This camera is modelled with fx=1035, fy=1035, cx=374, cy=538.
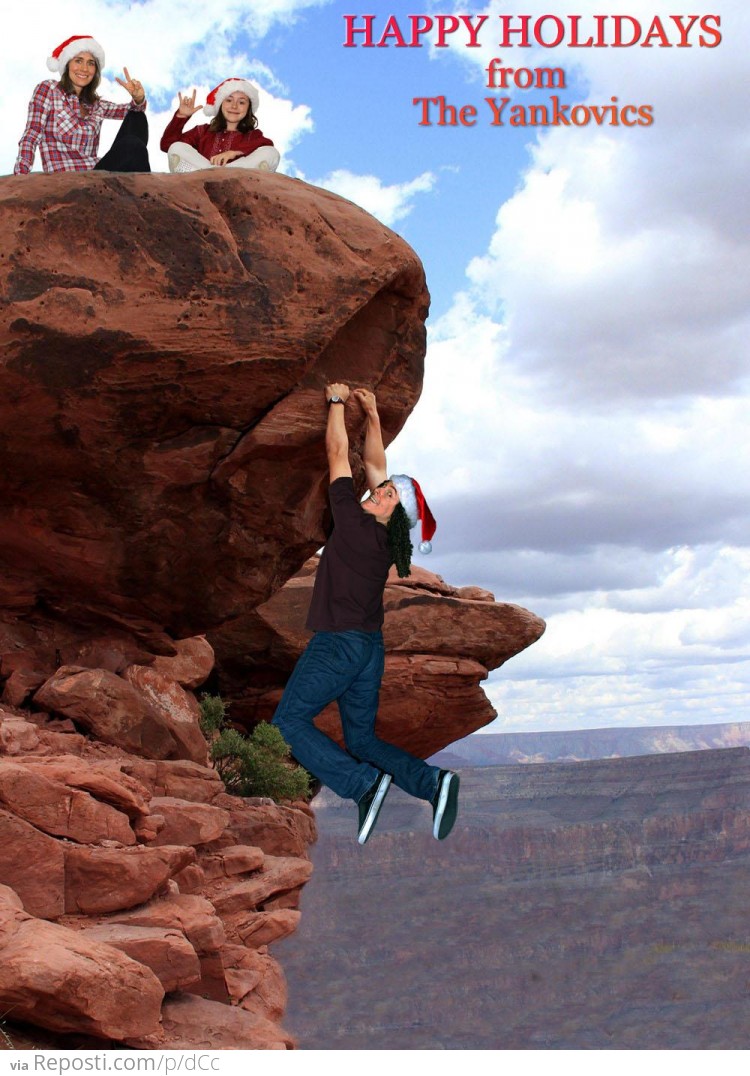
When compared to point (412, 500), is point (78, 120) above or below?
above

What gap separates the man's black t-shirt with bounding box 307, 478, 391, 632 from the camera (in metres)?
8.98

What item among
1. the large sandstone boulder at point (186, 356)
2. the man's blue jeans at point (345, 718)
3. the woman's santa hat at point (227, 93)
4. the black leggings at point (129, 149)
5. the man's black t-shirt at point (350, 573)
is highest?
the woman's santa hat at point (227, 93)

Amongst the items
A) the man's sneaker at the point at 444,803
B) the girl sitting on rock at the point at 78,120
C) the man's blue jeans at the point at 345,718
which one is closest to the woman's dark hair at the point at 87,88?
the girl sitting on rock at the point at 78,120

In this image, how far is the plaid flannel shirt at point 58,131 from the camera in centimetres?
1070

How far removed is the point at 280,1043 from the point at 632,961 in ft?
82.8

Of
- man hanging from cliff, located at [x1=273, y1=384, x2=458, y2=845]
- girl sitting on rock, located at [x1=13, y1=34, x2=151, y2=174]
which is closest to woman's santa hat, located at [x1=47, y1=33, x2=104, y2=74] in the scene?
girl sitting on rock, located at [x1=13, y1=34, x2=151, y2=174]

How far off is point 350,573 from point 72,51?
621 centimetres

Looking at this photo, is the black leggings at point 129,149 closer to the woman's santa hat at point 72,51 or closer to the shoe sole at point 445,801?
the woman's santa hat at point 72,51

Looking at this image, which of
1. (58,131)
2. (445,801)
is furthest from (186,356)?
(445,801)

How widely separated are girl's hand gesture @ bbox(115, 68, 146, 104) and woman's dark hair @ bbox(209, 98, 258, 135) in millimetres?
759

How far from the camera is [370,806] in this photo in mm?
8734

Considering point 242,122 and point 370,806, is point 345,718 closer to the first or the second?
point 370,806

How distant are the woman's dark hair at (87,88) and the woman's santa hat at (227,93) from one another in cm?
116

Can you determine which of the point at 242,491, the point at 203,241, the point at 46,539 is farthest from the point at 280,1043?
the point at 203,241
